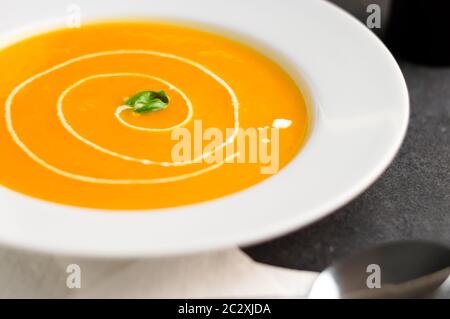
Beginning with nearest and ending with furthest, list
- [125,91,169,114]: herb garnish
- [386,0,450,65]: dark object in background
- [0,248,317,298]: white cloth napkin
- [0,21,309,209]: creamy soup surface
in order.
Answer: [0,248,317,298]: white cloth napkin → [0,21,309,209]: creamy soup surface → [125,91,169,114]: herb garnish → [386,0,450,65]: dark object in background

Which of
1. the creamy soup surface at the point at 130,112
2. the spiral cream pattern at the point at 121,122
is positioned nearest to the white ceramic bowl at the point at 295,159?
the creamy soup surface at the point at 130,112

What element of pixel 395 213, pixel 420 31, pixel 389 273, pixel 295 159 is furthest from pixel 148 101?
pixel 420 31

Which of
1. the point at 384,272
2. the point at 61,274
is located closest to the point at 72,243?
the point at 61,274

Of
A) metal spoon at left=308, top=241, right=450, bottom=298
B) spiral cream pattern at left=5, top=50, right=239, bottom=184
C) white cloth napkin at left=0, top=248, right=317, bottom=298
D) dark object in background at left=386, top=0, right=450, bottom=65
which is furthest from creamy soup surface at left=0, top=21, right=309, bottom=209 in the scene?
dark object in background at left=386, top=0, right=450, bottom=65

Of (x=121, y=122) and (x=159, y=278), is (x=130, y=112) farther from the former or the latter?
(x=159, y=278)

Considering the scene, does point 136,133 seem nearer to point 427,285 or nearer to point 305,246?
point 305,246

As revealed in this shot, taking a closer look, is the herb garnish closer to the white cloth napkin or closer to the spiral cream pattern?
the spiral cream pattern

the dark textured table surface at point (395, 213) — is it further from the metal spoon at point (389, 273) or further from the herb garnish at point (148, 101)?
the herb garnish at point (148, 101)

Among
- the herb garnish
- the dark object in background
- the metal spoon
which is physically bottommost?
the metal spoon
